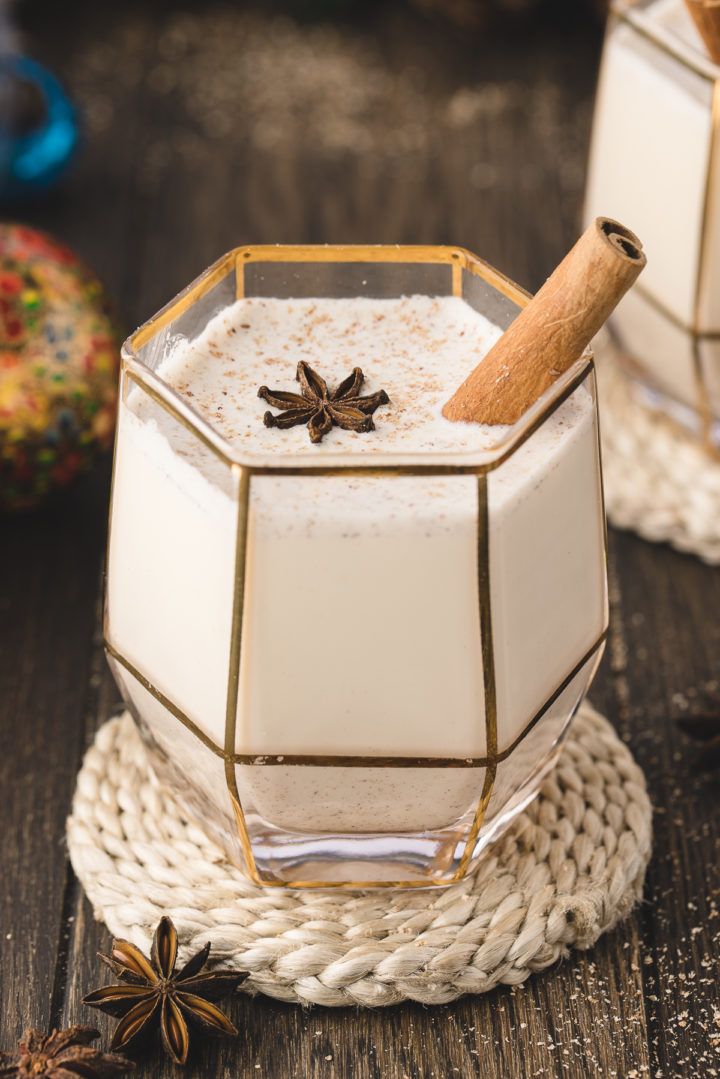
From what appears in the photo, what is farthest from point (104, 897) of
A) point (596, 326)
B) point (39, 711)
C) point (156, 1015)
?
point (596, 326)

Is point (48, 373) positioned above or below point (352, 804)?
above

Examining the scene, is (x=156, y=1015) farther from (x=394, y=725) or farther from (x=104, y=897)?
(x=394, y=725)

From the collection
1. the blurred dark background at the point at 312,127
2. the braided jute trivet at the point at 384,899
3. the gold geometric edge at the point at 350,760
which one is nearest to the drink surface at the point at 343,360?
the gold geometric edge at the point at 350,760

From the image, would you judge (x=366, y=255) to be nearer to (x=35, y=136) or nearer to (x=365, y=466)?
(x=365, y=466)

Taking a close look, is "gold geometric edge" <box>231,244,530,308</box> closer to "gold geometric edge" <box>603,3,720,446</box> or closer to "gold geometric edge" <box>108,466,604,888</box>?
"gold geometric edge" <box>108,466,604,888</box>

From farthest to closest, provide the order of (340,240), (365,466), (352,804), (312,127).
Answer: (312,127) < (340,240) < (352,804) < (365,466)

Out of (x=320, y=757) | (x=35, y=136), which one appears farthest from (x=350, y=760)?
(x=35, y=136)
